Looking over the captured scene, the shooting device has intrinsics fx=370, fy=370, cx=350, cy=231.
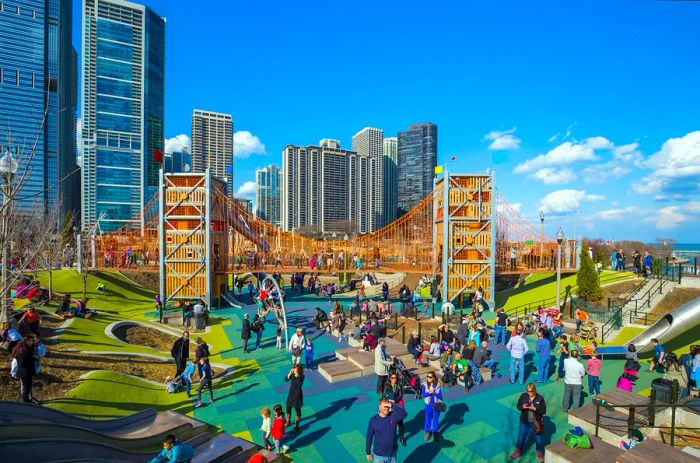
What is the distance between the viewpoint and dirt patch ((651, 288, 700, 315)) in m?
17.6

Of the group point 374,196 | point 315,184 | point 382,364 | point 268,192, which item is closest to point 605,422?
point 382,364

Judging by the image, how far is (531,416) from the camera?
7.66 m

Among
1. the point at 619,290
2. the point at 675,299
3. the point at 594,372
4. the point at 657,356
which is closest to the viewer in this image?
the point at 594,372

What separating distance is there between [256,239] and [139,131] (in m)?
123

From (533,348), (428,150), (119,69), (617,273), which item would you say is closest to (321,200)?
(428,150)

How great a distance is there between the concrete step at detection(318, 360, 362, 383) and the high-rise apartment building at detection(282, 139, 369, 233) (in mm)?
113556

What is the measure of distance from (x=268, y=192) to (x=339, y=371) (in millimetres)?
178636

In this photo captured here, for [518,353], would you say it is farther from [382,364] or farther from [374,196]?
[374,196]

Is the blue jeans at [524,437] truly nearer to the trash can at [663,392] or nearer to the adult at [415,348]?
the trash can at [663,392]

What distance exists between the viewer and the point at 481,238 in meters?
24.1

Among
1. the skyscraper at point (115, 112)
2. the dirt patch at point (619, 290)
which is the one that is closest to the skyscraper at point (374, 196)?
the skyscraper at point (115, 112)

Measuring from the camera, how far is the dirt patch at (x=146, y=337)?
1662cm

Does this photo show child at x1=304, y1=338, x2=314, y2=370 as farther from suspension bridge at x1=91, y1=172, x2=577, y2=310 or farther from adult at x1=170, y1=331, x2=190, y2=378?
suspension bridge at x1=91, y1=172, x2=577, y2=310

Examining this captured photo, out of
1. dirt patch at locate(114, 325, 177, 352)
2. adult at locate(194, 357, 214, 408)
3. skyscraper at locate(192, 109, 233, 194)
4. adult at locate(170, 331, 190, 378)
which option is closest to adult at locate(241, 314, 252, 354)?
dirt patch at locate(114, 325, 177, 352)
